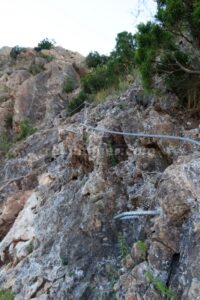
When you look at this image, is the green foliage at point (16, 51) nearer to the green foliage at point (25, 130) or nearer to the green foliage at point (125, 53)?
the green foliage at point (25, 130)

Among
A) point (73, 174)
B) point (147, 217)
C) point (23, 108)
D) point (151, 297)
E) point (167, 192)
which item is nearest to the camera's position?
point (151, 297)

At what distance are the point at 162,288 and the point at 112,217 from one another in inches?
89.2

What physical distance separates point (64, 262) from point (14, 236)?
8.30 ft

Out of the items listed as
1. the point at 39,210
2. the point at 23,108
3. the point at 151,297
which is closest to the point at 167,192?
the point at 151,297

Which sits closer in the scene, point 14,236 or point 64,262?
point 64,262

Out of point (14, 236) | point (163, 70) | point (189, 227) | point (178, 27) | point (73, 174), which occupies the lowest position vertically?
point (14, 236)

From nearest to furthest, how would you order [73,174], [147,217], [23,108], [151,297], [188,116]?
[151,297] < [147,217] < [188,116] < [73,174] < [23,108]

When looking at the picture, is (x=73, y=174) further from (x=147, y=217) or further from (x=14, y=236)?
(x=147, y=217)

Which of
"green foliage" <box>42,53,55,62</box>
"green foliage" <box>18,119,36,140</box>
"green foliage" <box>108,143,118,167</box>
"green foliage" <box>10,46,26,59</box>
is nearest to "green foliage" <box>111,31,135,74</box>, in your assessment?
"green foliage" <box>108,143,118,167</box>

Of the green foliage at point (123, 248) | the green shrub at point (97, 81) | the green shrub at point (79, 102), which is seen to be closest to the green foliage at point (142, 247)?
the green foliage at point (123, 248)

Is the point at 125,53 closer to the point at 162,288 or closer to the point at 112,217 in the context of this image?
the point at 112,217

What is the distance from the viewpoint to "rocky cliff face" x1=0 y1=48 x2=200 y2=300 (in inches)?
182

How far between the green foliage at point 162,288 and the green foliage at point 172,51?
3431 mm

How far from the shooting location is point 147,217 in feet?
18.6
